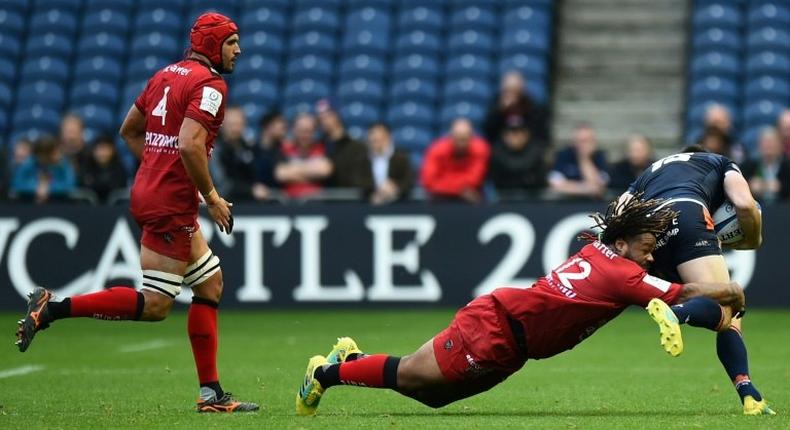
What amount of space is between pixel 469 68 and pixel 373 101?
1.46 m

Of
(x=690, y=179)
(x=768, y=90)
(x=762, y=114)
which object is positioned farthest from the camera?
(x=768, y=90)

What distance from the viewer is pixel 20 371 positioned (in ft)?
34.5

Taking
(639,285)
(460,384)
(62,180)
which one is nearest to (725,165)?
(639,285)

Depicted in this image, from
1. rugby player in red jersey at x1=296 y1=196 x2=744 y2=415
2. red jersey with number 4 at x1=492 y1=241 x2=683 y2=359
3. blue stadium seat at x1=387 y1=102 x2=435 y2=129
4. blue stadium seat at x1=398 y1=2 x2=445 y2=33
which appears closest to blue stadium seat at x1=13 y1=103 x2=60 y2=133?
blue stadium seat at x1=387 y1=102 x2=435 y2=129

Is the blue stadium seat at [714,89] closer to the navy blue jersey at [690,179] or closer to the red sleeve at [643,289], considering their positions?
the navy blue jersey at [690,179]

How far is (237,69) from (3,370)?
36.5 feet

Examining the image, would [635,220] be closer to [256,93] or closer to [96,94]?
[256,93]

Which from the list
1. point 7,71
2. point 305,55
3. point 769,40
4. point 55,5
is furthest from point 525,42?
point 7,71

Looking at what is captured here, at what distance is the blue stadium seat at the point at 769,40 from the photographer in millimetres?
19719

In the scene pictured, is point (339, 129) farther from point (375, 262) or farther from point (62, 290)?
point (62, 290)

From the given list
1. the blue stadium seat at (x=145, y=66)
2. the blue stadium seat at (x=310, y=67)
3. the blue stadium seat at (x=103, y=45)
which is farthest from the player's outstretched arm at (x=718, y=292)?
the blue stadium seat at (x=103, y=45)

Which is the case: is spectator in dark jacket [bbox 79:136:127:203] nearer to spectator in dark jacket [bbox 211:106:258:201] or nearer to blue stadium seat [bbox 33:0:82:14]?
spectator in dark jacket [bbox 211:106:258:201]

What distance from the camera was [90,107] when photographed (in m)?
20.8

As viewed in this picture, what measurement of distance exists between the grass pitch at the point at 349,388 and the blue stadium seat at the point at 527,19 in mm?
6596
